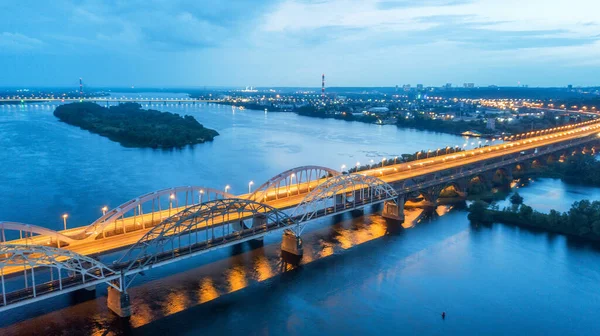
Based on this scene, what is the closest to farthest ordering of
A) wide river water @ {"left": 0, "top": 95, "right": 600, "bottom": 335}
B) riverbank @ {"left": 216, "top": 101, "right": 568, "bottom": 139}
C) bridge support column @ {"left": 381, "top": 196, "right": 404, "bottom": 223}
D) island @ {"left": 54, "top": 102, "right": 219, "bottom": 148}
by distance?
1. wide river water @ {"left": 0, "top": 95, "right": 600, "bottom": 335}
2. bridge support column @ {"left": 381, "top": 196, "right": 404, "bottom": 223}
3. island @ {"left": 54, "top": 102, "right": 219, "bottom": 148}
4. riverbank @ {"left": 216, "top": 101, "right": 568, "bottom": 139}

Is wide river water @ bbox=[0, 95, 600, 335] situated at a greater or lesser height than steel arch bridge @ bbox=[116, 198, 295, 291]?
lesser

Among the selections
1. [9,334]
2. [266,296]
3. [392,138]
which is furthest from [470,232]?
[392,138]

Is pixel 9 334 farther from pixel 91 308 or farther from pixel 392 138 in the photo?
pixel 392 138

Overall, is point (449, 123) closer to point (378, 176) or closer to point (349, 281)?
point (378, 176)

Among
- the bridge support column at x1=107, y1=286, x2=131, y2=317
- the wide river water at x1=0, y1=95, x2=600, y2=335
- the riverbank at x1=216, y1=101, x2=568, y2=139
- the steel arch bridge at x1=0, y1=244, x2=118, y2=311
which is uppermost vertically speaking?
the riverbank at x1=216, y1=101, x2=568, y2=139

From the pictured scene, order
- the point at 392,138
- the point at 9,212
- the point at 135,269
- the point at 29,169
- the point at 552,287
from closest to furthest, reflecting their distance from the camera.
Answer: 1. the point at 135,269
2. the point at 552,287
3. the point at 9,212
4. the point at 29,169
5. the point at 392,138

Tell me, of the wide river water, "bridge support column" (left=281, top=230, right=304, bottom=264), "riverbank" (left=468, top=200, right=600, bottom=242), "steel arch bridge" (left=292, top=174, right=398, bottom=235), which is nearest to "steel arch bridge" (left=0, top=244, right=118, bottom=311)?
the wide river water

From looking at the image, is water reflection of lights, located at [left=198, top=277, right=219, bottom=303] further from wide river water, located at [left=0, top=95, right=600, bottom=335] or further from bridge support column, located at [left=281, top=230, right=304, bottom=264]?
bridge support column, located at [left=281, top=230, right=304, bottom=264]

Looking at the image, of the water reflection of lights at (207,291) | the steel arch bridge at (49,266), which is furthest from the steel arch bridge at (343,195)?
the steel arch bridge at (49,266)
